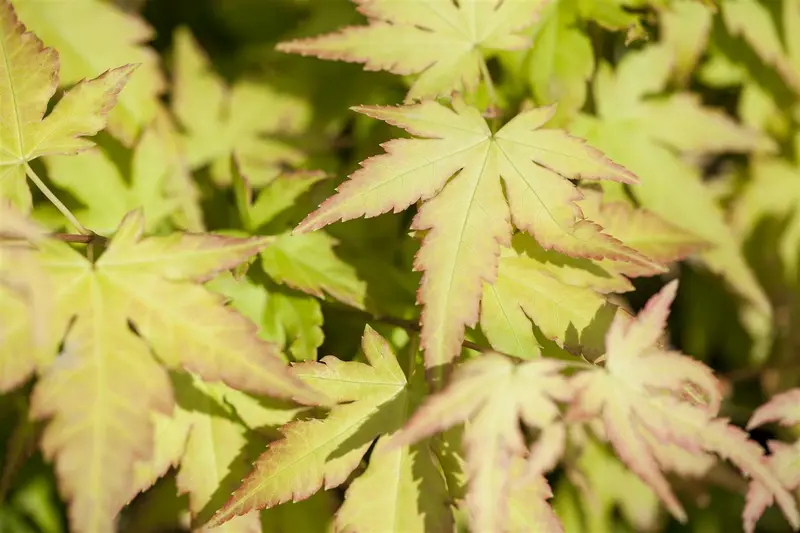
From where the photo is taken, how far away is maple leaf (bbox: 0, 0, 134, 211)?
853mm

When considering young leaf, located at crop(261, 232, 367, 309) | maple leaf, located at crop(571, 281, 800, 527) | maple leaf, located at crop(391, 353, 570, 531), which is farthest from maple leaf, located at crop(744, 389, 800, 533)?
young leaf, located at crop(261, 232, 367, 309)

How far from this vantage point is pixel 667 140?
1.30 meters

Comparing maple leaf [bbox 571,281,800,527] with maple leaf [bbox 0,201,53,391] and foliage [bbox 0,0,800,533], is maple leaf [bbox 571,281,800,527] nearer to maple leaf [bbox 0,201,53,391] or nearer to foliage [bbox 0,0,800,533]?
foliage [bbox 0,0,800,533]

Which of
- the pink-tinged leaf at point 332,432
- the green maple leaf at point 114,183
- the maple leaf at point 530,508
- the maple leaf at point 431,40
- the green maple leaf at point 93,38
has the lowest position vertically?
the maple leaf at point 530,508

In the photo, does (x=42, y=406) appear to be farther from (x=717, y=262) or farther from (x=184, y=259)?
(x=717, y=262)

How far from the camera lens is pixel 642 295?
1.72 meters

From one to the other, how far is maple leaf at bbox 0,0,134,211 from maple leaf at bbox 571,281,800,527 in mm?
731

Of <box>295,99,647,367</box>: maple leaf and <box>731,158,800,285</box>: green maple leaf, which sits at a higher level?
<box>295,99,647,367</box>: maple leaf

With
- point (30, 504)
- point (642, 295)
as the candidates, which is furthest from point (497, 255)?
point (30, 504)

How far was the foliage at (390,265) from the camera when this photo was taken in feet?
2.45

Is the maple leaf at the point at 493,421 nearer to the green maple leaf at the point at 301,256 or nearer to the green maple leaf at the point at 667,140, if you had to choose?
the green maple leaf at the point at 301,256

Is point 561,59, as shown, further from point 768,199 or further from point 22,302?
point 22,302

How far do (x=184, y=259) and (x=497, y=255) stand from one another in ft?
1.32

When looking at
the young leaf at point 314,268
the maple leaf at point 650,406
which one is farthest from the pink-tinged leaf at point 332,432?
the maple leaf at point 650,406
